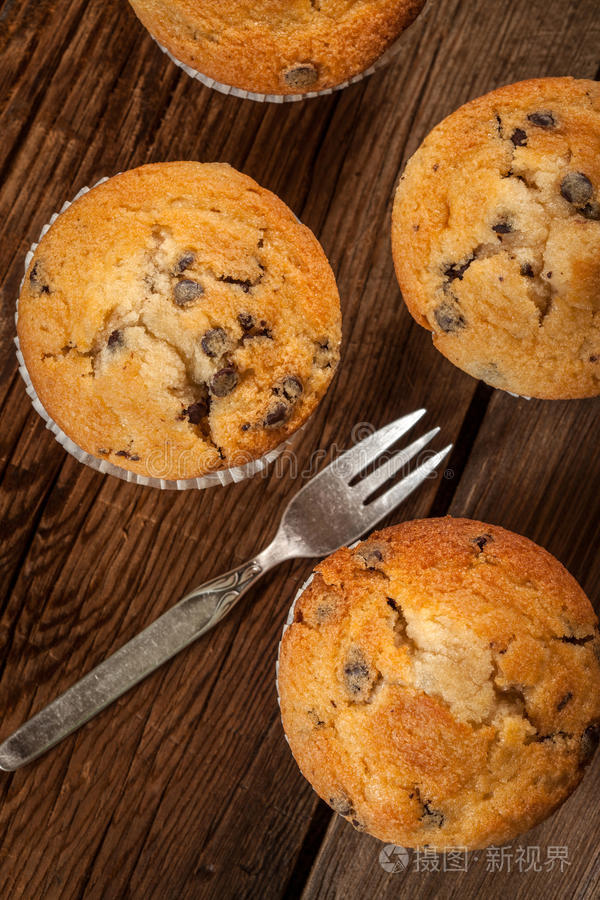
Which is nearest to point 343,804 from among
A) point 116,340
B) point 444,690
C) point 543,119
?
point 444,690

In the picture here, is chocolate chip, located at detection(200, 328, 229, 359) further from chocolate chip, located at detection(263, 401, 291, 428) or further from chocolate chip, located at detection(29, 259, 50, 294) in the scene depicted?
chocolate chip, located at detection(29, 259, 50, 294)

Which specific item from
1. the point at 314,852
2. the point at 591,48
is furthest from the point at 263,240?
the point at 314,852

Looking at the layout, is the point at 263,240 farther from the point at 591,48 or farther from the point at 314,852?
the point at 314,852

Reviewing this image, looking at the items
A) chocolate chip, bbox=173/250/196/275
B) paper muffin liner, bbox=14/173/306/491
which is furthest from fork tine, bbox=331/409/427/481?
chocolate chip, bbox=173/250/196/275

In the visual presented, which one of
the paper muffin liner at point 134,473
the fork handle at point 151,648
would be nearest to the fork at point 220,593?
the fork handle at point 151,648

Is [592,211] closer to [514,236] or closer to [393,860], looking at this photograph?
[514,236]
